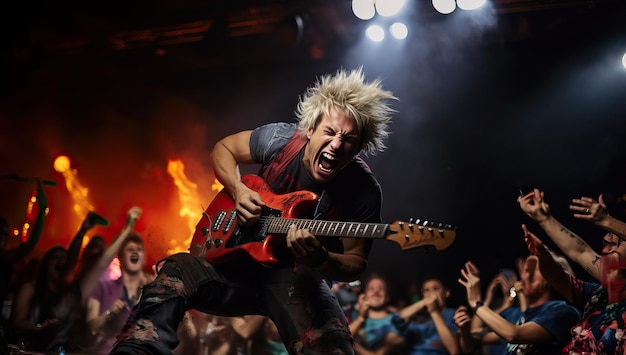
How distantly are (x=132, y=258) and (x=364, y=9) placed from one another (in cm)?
289

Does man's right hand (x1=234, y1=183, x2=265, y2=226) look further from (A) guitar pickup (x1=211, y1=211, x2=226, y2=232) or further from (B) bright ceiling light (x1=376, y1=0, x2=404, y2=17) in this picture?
(B) bright ceiling light (x1=376, y1=0, x2=404, y2=17)

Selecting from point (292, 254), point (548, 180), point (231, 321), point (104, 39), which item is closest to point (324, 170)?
point (292, 254)

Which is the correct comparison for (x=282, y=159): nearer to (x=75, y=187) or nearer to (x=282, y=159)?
(x=282, y=159)

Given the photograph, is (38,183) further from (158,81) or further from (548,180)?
(548,180)

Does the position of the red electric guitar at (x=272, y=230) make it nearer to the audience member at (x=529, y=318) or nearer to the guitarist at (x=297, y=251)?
the guitarist at (x=297, y=251)

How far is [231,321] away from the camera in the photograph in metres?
5.00

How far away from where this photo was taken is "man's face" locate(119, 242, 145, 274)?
5441 mm

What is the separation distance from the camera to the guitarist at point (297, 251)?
2842mm

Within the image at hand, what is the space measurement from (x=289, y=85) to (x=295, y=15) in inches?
22.9

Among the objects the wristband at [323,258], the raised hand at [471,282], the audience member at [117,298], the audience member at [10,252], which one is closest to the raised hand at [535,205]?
the raised hand at [471,282]

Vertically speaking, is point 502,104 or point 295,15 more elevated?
point 295,15

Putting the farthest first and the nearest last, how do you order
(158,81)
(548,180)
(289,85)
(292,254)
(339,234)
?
(158,81) < (289,85) < (548,180) < (292,254) < (339,234)

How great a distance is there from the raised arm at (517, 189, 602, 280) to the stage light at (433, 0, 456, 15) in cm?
153

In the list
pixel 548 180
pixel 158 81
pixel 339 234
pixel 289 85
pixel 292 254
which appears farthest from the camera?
pixel 158 81
